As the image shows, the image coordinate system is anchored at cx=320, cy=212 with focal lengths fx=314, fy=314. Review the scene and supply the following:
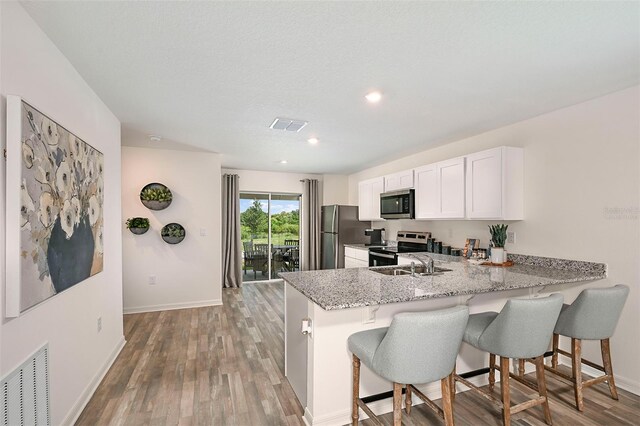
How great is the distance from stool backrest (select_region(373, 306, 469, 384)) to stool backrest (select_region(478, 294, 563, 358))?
402mm

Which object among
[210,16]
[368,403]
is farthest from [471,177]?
[210,16]

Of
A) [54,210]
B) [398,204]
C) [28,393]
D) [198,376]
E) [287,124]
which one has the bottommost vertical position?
[198,376]

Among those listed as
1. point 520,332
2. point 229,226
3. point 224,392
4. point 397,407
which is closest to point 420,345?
point 397,407

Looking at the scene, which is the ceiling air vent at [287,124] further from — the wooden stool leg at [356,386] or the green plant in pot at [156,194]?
the wooden stool leg at [356,386]

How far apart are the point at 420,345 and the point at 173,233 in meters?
4.12

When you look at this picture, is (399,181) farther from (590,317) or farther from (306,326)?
(306,326)

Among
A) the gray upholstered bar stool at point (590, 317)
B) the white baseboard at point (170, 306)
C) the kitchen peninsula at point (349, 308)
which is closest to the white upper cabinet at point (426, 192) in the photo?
the kitchen peninsula at point (349, 308)

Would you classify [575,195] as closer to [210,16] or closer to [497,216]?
[497,216]

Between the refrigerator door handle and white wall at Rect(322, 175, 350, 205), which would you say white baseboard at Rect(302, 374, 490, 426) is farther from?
white wall at Rect(322, 175, 350, 205)

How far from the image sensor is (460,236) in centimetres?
421

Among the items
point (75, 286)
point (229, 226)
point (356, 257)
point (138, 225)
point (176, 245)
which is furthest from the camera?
point (229, 226)

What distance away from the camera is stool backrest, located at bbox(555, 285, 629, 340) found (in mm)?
2158

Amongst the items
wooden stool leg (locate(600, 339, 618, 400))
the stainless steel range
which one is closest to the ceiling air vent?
the stainless steel range

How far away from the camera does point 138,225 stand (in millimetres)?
4449
